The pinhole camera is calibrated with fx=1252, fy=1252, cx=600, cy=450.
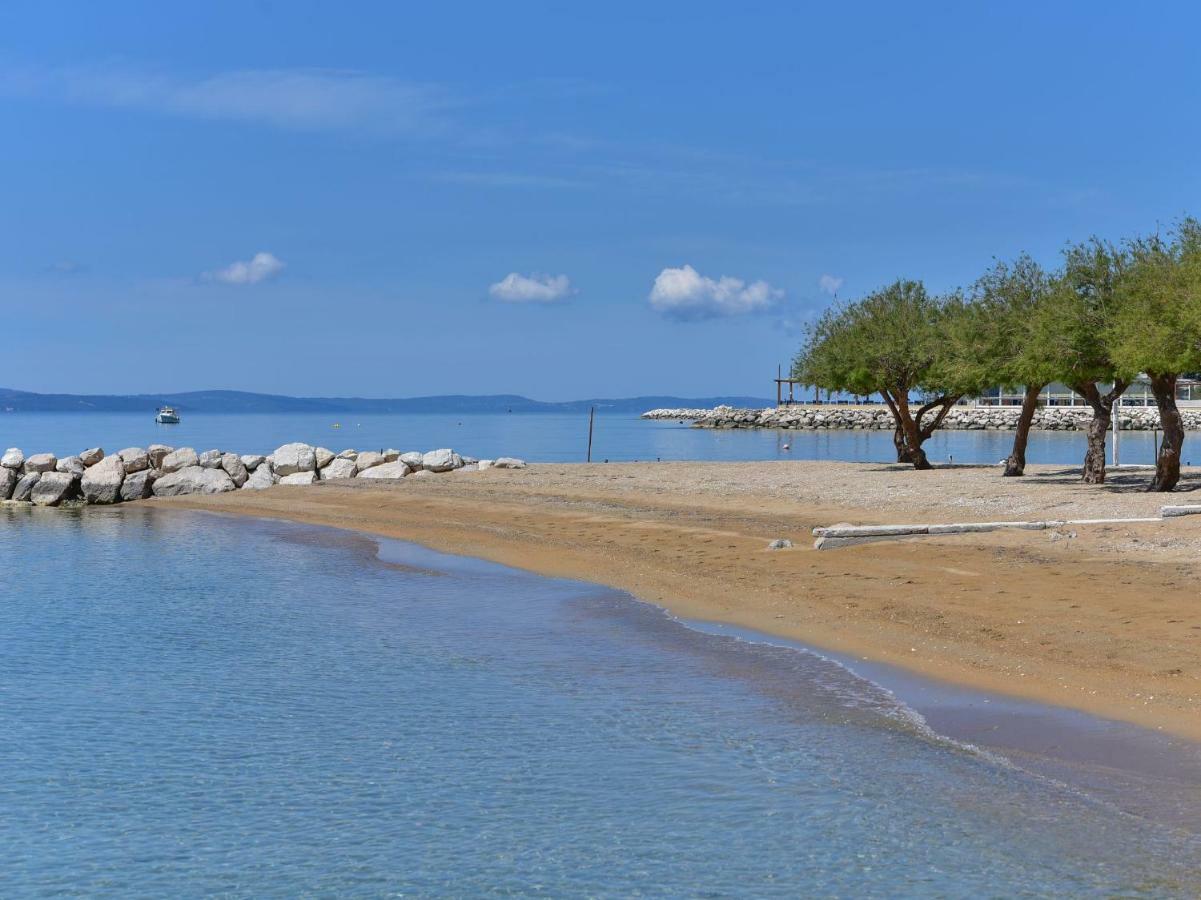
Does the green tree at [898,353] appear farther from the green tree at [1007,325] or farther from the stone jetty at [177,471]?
the stone jetty at [177,471]

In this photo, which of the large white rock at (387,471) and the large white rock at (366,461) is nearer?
the large white rock at (387,471)

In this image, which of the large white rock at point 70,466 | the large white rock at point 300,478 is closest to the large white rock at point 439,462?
the large white rock at point 300,478

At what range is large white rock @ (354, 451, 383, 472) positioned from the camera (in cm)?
4959

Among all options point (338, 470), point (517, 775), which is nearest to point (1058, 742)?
point (517, 775)

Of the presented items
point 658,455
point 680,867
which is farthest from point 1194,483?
point 658,455

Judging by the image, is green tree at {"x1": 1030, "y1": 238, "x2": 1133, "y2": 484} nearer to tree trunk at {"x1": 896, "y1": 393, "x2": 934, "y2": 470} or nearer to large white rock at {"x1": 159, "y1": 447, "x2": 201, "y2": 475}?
tree trunk at {"x1": 896, "y1": 393, "x2": 934, "y2": 470}

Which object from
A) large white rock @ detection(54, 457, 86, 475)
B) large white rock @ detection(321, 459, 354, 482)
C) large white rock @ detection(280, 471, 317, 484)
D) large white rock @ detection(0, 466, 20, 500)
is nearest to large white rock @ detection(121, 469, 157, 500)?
large white rock @ detection(54, 457, 86, 475)

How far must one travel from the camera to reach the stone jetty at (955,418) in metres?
128

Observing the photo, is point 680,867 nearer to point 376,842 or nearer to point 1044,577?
point 376,842

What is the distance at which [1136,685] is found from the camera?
12.4m

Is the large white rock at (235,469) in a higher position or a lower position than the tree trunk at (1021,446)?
lower

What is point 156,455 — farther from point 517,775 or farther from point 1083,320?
point 517,775

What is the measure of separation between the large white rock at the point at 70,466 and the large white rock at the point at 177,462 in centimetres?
296

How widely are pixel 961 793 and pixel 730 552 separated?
1349 centimetres
